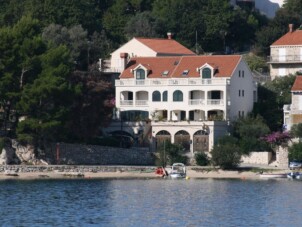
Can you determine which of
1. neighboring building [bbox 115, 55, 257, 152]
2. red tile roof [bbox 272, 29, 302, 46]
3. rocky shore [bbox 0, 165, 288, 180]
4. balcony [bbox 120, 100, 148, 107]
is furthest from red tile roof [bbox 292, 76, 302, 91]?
red tile roof [bbox 272, 29, 302, 46]

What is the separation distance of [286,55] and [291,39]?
1558 mm

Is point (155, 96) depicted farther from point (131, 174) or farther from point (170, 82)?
point (131, 174)

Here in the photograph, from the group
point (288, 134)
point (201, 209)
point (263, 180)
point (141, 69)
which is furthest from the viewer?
point (141, 69)

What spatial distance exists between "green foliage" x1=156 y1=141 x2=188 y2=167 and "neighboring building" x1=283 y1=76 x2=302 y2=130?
26.3ft

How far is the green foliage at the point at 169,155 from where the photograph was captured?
108144 mm

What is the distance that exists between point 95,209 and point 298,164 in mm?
26064

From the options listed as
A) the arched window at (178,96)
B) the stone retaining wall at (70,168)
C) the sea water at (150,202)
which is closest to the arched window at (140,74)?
the arched window at (178,96)

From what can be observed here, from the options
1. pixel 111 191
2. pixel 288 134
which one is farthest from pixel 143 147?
A: pixel 111 191

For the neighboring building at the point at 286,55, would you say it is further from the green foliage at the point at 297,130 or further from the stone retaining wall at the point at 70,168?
the stone retaining wall at the point at 70,168

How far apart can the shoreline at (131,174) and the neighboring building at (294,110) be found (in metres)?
7.88

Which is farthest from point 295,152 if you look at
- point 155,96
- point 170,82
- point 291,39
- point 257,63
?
point 257,63

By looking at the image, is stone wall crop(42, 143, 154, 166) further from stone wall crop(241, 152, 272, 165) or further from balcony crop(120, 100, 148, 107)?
balcony crop(120, 100, 148, 107)

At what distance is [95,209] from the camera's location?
273 ft

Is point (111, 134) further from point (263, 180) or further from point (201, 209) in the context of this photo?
point (201, 209)
